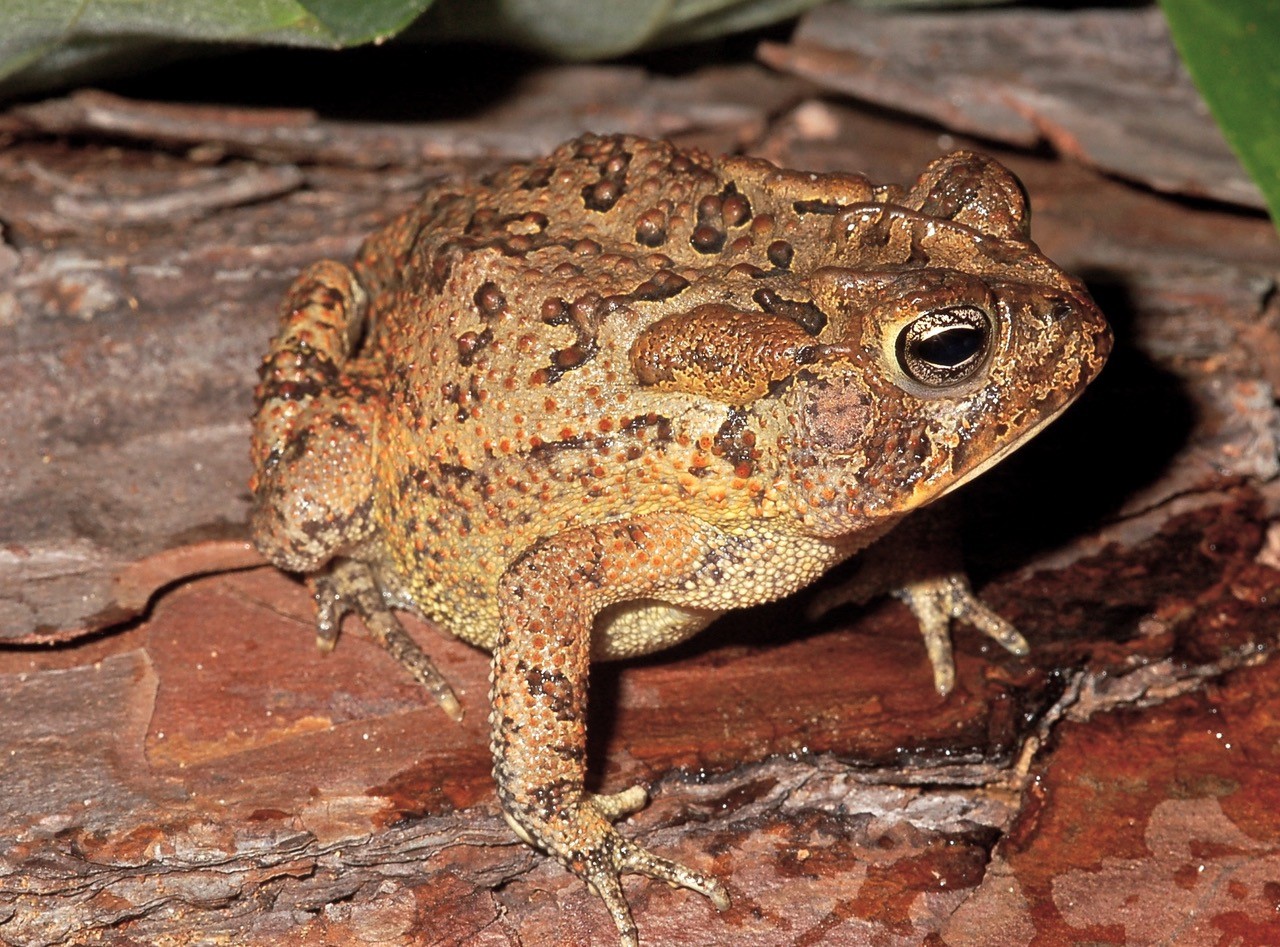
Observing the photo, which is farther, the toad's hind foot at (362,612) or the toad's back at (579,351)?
the toad's hind foot at (362,612)

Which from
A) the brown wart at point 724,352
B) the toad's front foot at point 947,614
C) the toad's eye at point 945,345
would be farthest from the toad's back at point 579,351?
the toad's front foot at point 947,614

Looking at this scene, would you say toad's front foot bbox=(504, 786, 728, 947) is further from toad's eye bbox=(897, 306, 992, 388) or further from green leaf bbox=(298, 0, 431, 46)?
green leaf bbox=(298, 0, 431, 46)

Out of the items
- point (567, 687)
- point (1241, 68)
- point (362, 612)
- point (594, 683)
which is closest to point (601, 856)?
point (567, 687)

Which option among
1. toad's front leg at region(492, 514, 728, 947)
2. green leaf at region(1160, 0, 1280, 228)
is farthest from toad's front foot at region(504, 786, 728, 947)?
green leaf at region(1160, 0, 1280, 228)

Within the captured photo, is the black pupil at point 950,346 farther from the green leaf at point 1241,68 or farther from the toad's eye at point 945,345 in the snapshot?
the green leaf at point 1241,68

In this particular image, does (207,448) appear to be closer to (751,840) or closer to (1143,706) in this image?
(751,840)

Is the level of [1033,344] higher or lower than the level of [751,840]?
higher

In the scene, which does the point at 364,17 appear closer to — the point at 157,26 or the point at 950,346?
the point at 157,26

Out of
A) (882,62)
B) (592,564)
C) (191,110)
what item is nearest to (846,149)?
(882,62)
